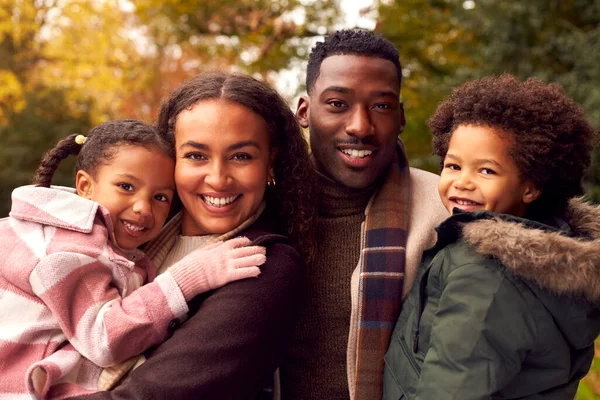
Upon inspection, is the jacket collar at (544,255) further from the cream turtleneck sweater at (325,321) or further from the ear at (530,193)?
the cream turtleneck sweater at (325,321)

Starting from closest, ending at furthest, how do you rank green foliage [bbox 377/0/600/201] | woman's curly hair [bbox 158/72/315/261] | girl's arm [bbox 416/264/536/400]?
1. girl's arm [bbox 416/264/536/400]
2. woman's curly hair [bbox 158/72/315/261]
3. green foliage [bbox 377/0/600/201]

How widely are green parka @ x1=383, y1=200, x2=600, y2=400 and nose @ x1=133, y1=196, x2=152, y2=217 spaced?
107 centimetres

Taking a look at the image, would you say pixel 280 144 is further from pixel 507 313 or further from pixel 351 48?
pixel 507 313

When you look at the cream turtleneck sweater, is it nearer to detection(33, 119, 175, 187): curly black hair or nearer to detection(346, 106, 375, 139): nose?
detection(346, 106, 375, 139): nose

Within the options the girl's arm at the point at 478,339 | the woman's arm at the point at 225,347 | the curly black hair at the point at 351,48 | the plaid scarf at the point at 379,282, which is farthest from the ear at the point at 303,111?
the girl's arm at the point at 478,339

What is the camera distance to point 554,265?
1937 millimetres

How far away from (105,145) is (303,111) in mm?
944

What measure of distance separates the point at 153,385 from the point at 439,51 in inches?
355

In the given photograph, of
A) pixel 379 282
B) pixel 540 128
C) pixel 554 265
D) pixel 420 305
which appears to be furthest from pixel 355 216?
pixel 554 265

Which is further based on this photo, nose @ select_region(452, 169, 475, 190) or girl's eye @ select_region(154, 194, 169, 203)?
girl's eye @ select_region(154, 194, 169, 203)

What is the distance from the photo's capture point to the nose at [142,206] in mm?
2346

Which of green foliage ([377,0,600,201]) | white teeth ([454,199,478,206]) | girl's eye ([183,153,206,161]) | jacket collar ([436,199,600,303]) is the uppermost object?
green foliage ([377,0,600,201])

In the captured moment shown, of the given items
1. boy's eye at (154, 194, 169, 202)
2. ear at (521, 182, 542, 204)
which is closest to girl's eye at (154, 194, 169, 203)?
boy's eye at (154, 194, 169, 202)

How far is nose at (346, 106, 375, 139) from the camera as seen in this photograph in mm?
2615
